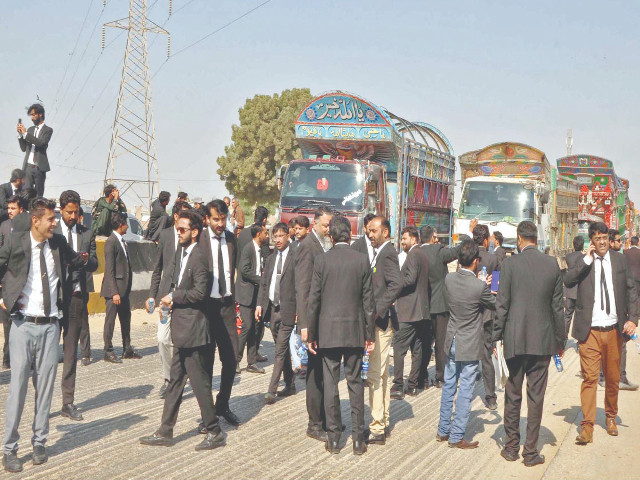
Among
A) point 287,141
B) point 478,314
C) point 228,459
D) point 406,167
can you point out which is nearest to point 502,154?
point 406,167

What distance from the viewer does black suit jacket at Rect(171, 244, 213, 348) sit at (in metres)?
6.71

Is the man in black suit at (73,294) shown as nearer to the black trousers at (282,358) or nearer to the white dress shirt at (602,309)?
the black trousers at (282,358)

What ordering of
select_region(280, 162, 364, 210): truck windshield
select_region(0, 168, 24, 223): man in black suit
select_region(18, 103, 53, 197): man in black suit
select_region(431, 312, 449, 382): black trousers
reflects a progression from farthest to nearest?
select_region(280, 162, 364, 210): truck windshield
select_region(18, 103, 53, 197): man in black suit
select_region(0, 168, 24, 223): man in black suit
select_region(431, 312, 449, 382): black trousers

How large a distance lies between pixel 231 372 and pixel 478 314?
2.54 meters

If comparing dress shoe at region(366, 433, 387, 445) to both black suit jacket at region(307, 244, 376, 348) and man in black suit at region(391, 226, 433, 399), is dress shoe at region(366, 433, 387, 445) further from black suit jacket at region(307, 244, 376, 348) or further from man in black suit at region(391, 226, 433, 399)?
man in black suit at region(391, 226, 433, 399)

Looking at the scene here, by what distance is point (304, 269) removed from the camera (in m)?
7.84

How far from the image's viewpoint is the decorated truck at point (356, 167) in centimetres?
1811

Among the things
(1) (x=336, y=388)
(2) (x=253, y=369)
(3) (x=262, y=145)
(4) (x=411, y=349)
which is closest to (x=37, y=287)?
(1) (x=336, y=388)

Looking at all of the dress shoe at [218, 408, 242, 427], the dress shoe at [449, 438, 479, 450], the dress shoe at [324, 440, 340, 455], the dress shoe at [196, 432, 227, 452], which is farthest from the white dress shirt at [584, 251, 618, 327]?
the dress shoe at [196, 432, 227, 452]

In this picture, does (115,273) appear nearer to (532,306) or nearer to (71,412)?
(71,412)

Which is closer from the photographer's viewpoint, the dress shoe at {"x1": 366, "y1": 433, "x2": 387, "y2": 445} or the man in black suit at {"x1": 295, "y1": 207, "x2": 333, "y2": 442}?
the dress shoe at {"x1": 366, "y1": 433, "x2": 387, "y2": 445}

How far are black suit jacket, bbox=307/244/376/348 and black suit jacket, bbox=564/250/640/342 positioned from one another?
7.40ft

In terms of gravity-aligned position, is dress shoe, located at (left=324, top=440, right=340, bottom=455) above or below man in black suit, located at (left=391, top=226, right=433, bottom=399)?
below

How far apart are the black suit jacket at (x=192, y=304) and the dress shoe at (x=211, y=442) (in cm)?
86
